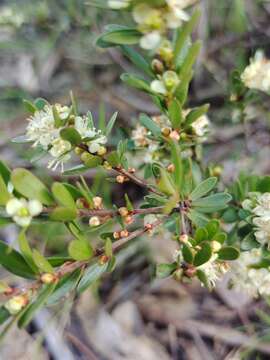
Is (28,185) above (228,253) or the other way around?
above

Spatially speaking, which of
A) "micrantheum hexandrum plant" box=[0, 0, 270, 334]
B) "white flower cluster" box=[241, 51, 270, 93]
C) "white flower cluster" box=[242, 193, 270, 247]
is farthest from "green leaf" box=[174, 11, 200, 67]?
"white flower cluster" box=[241, 51, 270, 93]

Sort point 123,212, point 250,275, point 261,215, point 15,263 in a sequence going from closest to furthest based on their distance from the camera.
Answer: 1. point 15,263
2. point 123,212
3. point 261,215
4. point 250,275

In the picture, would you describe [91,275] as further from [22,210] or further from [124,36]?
[124,36]

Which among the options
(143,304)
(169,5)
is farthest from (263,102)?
(169,5)

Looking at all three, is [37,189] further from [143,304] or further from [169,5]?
[143,304]

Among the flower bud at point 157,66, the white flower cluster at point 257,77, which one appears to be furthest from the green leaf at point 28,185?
the white flower cluster at point 257,77

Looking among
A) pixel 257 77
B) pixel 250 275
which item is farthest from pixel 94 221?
pixel 257 77

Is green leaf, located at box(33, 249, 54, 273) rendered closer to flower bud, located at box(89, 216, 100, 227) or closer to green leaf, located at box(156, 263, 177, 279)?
flower bud, located at box(89, 216, 100, 227)
